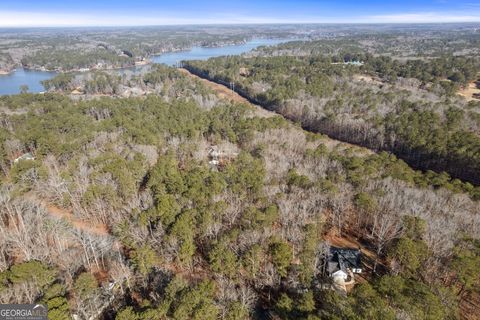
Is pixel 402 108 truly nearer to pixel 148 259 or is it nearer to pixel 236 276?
pixel 236 276

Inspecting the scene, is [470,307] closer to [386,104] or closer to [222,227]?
[222,227]

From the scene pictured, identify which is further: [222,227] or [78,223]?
[78,223]

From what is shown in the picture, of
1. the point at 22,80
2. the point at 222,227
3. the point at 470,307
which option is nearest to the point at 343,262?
the point at 470,307


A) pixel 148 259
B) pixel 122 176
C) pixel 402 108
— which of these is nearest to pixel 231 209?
pixel 148 259

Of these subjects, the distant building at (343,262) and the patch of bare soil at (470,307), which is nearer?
the patch of bare soil at (470,307)

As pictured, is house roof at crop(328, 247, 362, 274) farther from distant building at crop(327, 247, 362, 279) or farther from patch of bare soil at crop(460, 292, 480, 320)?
patch of bare soil at crop(460, 292, 480, 320)
